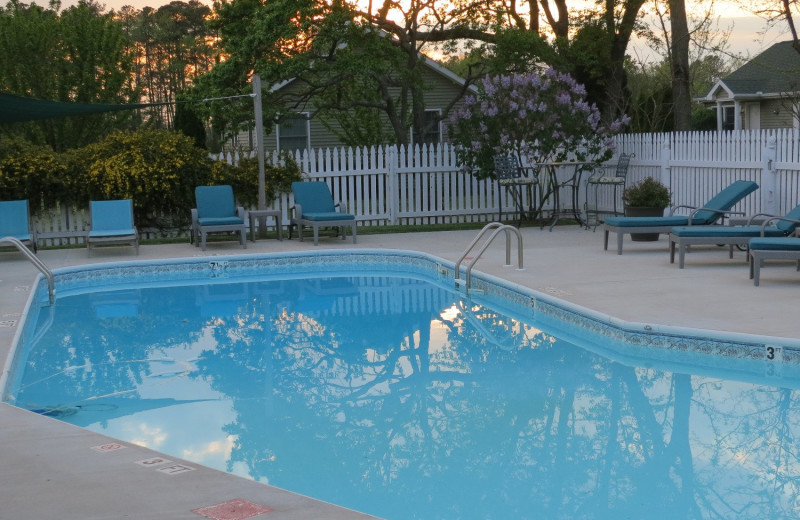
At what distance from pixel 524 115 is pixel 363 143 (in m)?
9.30

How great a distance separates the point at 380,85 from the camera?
58.6ft

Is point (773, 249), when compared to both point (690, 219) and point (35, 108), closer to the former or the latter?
point (690, 219)

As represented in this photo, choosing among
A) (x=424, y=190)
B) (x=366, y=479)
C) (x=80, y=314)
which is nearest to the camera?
(x=366, y=479)

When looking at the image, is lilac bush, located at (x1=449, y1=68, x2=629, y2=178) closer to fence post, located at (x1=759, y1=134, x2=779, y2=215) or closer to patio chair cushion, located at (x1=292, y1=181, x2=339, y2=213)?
patio chair cushion, located at (x1=292, y1=181, x2=339, y2=213)

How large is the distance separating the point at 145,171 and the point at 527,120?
20.6 ft

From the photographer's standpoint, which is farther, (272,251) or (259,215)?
(259,215)

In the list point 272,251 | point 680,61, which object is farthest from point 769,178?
point 680,61

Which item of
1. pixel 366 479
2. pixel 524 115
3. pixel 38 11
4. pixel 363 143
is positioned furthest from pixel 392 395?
pixel 38 11

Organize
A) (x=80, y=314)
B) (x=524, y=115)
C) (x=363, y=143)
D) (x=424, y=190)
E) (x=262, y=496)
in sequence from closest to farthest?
(x=262, y=496) → (x=80, y=314) → (x=524, y=115) → (x=424, y=190) → (x=363, y=143)

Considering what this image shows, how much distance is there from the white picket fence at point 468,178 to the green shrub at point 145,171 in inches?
22.7

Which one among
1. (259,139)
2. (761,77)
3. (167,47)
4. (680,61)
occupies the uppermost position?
(167,47)

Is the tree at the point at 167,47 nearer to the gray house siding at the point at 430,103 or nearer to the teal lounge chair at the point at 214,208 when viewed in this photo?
the gray house siding at the point at 430,103

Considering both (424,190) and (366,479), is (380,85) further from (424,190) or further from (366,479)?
(366,479)

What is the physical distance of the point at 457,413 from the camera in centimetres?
658
